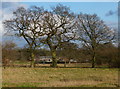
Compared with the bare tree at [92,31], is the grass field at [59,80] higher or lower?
lower

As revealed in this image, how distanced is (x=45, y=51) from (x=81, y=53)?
5.26 m

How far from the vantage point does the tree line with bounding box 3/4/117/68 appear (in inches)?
1234

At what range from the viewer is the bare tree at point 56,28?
105ft

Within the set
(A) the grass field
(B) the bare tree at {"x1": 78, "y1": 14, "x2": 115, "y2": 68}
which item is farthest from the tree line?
(A) the grass field

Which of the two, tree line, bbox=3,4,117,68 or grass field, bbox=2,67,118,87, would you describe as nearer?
grass field, bbox=2,67,118,87

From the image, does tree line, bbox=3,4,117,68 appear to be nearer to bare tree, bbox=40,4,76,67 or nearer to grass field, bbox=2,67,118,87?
bare tree, bbox=40,4,76,67

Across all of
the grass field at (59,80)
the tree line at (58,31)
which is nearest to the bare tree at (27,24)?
the tree line at (58,31)

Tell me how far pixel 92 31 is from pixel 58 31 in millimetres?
5078

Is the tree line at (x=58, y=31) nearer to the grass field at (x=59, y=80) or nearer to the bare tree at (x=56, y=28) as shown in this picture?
the bare tree at (x=56, y=28)

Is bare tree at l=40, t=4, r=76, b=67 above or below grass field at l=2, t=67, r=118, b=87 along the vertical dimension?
above

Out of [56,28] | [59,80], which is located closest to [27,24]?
[56,28]

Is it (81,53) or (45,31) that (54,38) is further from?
(81,53)

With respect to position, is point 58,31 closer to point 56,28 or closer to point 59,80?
point 56,28

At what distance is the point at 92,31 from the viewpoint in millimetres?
32875
